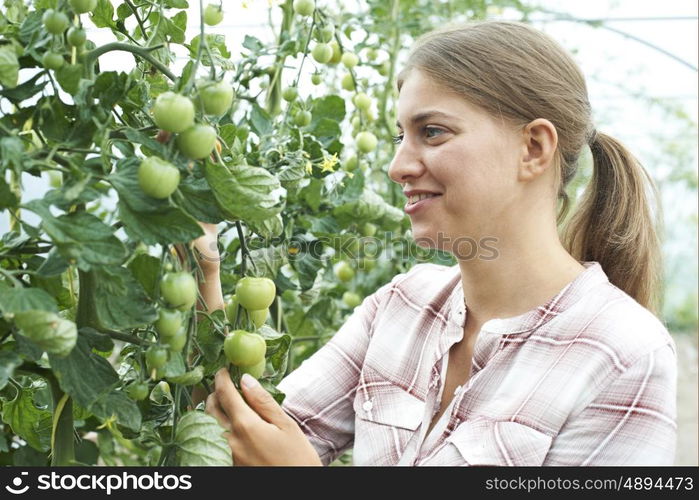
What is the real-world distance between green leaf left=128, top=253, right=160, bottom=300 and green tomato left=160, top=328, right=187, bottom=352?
4 cm

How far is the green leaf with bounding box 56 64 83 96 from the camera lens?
56 centimetres

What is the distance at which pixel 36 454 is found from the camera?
895 mm

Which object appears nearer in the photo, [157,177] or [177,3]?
[157,177]

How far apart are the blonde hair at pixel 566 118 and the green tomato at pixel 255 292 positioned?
1.34 feet

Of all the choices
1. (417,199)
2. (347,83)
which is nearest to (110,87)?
(417,199)

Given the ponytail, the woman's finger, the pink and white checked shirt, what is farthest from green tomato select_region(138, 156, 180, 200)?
the ponytail

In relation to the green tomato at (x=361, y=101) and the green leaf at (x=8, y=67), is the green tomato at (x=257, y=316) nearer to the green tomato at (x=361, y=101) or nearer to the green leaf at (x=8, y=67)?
the green leaf at (x=8, y=67)

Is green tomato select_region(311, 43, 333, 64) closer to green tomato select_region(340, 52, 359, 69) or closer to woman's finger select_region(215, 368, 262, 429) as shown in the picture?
green tomato select_region(340, 52, 359, 69)

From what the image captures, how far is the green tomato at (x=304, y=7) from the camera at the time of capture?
97cm

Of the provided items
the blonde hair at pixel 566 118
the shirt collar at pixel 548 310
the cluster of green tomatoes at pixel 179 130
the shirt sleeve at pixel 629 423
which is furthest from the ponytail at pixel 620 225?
the cluster of green tomatoes at pixel 179 130

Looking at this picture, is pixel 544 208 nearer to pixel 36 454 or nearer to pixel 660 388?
pixel 660 388

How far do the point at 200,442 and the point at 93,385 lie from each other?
88 millimetres

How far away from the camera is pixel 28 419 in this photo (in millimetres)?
746

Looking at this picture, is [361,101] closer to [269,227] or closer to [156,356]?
[269,227]
